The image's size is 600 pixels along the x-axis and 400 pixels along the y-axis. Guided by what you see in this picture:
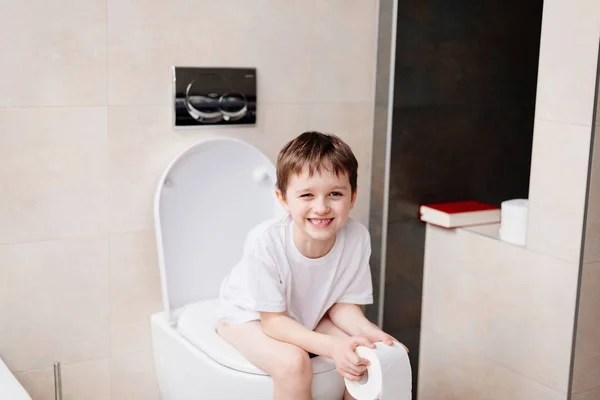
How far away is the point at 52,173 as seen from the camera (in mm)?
1742

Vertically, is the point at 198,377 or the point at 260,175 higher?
the point at 260,175

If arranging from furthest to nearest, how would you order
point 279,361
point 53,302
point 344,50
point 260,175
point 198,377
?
point 344,50 < point 260,175 < point 53,302 < point 198,377 < point 279,361

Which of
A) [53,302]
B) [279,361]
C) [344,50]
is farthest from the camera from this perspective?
[344,50]

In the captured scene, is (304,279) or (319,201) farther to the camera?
(304,279)

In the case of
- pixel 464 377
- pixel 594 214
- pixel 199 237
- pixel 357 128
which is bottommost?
pixel 464 377

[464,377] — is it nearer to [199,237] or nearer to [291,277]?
[291,277]

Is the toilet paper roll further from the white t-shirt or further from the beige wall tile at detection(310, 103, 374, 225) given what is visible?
the beige wall tile at detection(310, 103, 374, 225)

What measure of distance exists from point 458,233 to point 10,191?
104 cm

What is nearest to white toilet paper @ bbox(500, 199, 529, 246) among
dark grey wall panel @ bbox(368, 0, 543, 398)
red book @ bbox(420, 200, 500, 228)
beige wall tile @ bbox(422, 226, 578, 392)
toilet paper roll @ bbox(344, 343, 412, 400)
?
beige wall tile @ bbox(422, 226, 578, 392)

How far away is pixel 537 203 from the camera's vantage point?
5.76ft

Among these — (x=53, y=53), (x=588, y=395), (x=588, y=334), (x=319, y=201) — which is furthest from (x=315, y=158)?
(x=588, y=395)

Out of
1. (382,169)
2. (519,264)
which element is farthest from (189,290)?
(519,264)

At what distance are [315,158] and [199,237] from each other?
0.40 meters

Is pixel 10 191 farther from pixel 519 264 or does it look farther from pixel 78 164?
pixel 519 264
